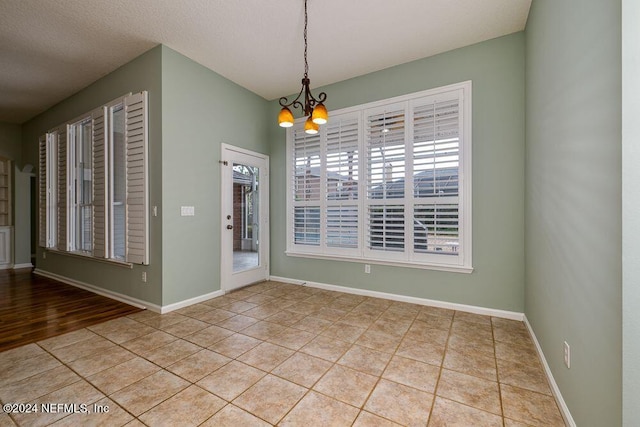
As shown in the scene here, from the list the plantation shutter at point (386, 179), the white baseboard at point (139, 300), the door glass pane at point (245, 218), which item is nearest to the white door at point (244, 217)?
the door glass pane at point (245, 218)

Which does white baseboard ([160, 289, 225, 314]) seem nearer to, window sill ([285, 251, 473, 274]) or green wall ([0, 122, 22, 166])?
window sill ([285, 251, 473, 274])

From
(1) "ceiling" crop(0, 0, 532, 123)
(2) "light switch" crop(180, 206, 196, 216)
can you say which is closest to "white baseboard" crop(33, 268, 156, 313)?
(2) "light switch" crop(180, 206, 196, 216)

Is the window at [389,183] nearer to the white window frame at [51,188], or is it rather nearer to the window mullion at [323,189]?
the window mullion at [323,189]

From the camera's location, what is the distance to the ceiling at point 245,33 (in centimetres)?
268

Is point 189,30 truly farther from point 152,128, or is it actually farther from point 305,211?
point 305,211

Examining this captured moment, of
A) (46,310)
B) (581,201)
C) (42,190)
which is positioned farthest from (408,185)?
(42,190)

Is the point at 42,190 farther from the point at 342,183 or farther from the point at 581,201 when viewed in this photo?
the point at 581,201

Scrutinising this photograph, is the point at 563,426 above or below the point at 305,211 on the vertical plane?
below

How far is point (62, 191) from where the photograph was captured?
188 inches

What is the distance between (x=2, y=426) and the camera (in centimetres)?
154

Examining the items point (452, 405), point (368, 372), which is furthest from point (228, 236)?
point (452, 405)

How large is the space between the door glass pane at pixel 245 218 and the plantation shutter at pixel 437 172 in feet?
8.42

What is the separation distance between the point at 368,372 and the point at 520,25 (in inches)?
149

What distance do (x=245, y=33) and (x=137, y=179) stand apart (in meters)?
2.20
